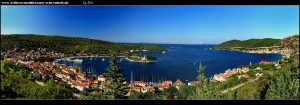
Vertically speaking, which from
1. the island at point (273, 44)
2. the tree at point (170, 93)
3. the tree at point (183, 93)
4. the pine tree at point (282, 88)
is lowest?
the tree at point (170, 93)

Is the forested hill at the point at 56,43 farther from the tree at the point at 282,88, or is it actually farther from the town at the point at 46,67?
the tree at the point at 282,88

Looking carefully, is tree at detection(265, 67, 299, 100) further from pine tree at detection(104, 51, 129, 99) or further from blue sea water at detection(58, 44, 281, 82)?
blue sea water at detection(58, 44, 281, 82)

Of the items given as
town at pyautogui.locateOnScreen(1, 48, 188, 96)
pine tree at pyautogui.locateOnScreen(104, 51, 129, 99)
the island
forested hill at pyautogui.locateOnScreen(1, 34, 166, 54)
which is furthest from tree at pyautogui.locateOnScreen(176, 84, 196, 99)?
the island

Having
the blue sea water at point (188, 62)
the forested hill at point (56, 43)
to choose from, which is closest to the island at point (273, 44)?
the blue sea water at point (188, 62)

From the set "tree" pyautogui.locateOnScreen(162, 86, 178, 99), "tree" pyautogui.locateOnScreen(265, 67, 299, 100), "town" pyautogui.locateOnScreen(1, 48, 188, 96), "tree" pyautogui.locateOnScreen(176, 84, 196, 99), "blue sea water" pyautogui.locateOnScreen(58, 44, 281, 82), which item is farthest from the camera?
"blue sea water" pyautogui.locateOnScreen(58, 44, 281, 82)

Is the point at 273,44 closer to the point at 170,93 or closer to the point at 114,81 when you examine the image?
the point at 170,93

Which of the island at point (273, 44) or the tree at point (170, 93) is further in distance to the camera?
the tree at point (170, 93)

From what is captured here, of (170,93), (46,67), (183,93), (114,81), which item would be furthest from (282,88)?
(46,67)
